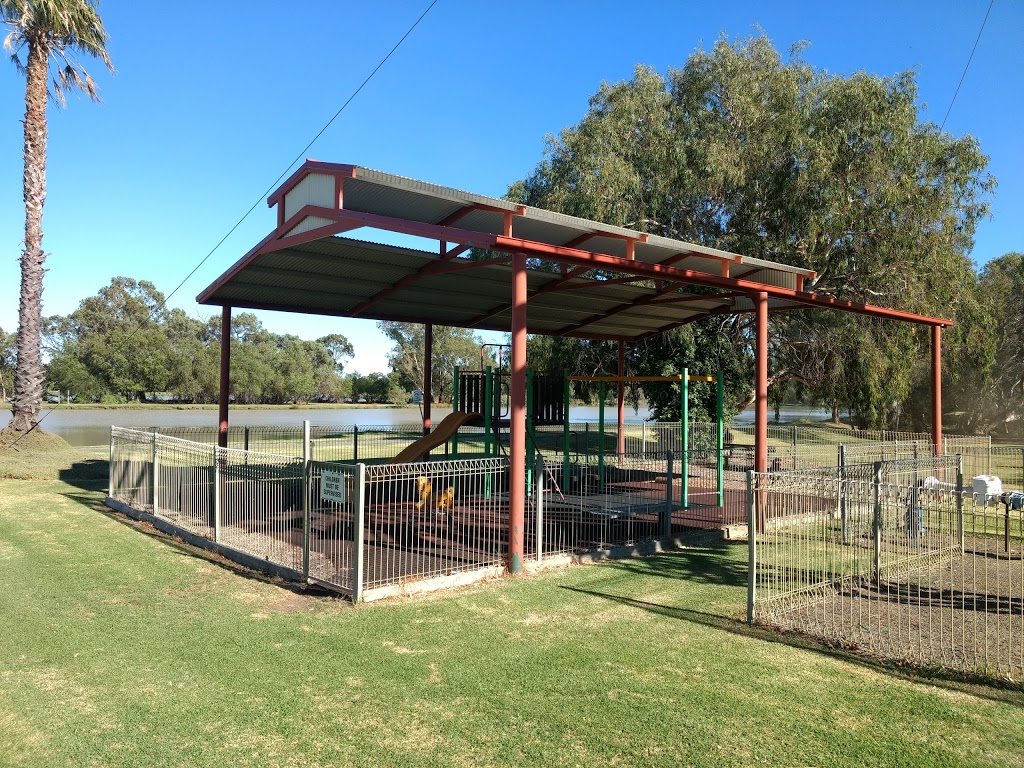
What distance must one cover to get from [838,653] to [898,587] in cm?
233

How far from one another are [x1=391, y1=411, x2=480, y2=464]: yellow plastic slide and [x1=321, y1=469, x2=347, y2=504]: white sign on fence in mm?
5425

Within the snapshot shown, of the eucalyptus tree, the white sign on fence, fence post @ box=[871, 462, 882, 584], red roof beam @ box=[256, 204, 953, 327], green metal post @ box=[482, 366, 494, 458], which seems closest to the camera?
the white sign on fence

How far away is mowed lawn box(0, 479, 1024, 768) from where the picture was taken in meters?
4.13

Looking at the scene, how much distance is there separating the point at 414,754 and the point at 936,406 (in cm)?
1594

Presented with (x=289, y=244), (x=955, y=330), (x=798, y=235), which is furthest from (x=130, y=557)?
Answer: (x=955, y=330)

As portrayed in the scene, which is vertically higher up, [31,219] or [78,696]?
[31,219]

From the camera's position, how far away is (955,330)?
79.8 ft

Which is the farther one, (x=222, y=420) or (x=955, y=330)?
(x=955, y=330)

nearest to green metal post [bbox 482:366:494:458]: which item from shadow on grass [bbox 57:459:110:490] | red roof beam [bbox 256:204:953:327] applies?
red roof beam [bbox 256:204:953:327]

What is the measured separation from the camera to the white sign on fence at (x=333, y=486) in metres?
7.41

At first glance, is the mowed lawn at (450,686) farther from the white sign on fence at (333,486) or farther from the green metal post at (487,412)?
the green metal post at (487,412)

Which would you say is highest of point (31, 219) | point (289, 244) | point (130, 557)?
point (31, 219)

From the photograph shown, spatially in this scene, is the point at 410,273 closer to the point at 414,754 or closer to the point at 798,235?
the point at 414,754

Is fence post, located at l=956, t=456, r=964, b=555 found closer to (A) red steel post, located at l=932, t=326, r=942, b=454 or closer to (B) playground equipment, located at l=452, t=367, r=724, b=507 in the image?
(B) playground equipment, located at l=452, t=367, r=724, b=507
